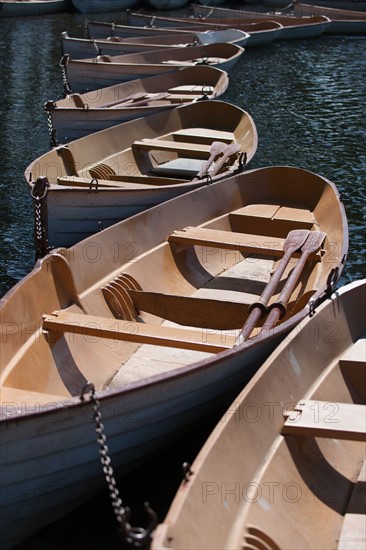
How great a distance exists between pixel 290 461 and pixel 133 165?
9044 millimetres

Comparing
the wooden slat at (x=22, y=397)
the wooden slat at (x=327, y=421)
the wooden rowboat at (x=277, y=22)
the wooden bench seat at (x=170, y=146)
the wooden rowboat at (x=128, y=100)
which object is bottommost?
the wooden slat at (x=327, y=421)

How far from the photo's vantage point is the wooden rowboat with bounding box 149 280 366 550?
588 centimetres

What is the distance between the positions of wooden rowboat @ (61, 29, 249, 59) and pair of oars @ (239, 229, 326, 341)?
15.9 meters

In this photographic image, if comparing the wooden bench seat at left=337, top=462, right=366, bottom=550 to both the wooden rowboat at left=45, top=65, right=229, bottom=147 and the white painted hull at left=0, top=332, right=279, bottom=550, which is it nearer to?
the white painted hull at left=0, top=332, right=279, bottom=550

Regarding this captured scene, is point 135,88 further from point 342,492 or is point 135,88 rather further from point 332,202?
point 342,492

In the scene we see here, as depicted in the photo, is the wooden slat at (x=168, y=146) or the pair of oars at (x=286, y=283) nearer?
the pair of oars at (x=286, y=283)

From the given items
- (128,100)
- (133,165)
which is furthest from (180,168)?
(128,100)

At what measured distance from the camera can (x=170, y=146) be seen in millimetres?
15305

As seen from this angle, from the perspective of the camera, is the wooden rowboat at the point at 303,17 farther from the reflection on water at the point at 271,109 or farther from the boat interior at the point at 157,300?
the boat interior at the point at 157,300

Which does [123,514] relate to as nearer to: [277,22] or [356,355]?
[356,355]

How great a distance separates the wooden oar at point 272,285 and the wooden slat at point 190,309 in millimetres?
541

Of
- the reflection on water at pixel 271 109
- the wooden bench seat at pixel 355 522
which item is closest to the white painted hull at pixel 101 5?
the reflection on water at pixel 271 109

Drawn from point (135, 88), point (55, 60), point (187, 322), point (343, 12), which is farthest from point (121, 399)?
point (343, 12)

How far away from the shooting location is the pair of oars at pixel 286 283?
28.6ft
